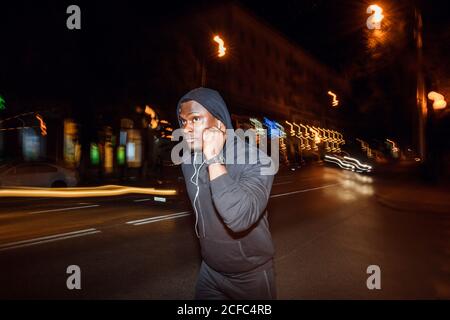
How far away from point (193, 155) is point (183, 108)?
352mm

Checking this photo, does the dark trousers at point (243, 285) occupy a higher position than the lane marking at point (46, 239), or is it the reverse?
the dark trousers at point (243, 285)

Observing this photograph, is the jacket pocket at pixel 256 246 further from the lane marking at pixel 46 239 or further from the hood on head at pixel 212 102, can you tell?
the lane marking at pixel 46 239

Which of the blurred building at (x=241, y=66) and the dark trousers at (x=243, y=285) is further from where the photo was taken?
the blurred building at (x=241, y=66)

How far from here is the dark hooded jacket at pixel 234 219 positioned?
76.2 inches

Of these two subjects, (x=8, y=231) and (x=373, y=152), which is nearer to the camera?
(x=8, y=231)

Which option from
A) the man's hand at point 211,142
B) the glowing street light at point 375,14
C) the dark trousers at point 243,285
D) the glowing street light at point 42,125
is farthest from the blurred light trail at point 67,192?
the man's hand at point 211,142

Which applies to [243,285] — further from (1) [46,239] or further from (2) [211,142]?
(1) [46,239]

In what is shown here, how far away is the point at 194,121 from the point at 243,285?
105 centimetres

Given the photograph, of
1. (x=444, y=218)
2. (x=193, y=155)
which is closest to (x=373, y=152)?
(x=444, y=218)

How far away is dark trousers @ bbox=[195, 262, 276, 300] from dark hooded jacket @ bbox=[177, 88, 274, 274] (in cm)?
5

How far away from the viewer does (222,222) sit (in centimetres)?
222

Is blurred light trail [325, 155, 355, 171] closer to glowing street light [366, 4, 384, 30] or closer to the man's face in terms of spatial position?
glowing street light [366, 4, 384, 30]
